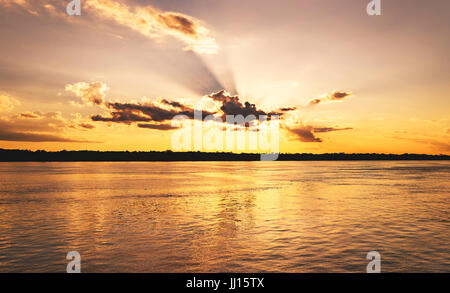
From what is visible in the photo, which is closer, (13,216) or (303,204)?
(13,216)

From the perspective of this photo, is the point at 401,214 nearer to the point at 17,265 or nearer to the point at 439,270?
the point at 439,270

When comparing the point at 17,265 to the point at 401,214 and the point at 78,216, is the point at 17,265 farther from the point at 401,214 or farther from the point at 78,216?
the point at 401,214

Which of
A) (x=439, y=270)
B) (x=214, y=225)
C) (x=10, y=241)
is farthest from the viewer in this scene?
(x=214, y=225)

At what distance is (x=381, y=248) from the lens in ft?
60.5

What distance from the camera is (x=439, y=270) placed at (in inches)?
583

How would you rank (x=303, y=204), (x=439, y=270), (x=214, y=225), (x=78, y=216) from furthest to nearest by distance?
(x=303, y=204)
(x=78, y=216)
(x=214, y=225)
(x=439, y=270)

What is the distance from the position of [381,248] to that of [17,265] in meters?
18.9

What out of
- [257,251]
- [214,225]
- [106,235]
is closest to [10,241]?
[106,235]
